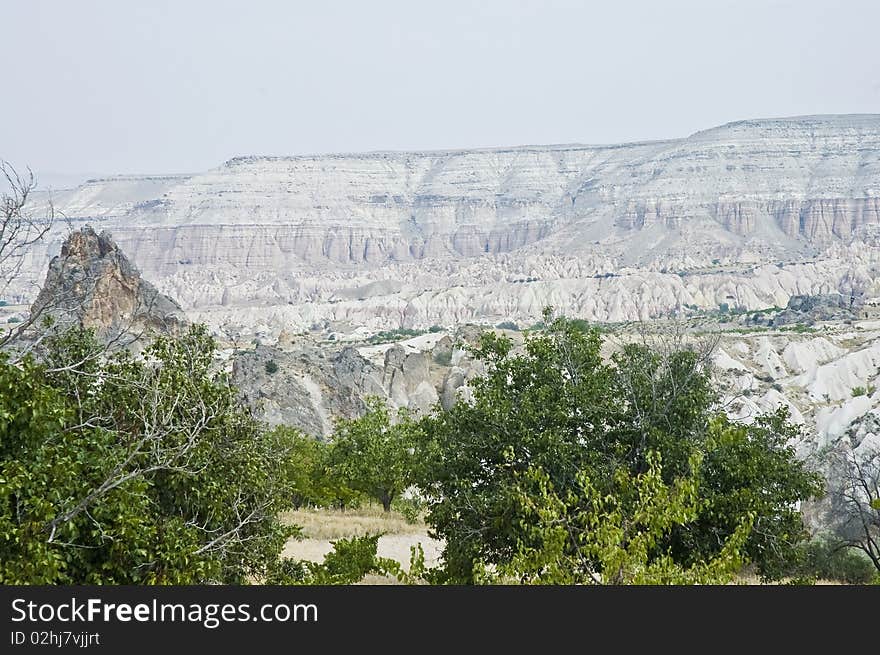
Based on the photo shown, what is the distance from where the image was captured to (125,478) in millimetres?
9656

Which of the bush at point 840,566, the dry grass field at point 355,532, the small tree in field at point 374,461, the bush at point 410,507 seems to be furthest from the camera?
the small tree in field at point 374,461

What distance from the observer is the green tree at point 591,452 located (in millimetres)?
15570

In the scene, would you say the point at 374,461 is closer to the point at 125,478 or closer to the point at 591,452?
the point at 591,452

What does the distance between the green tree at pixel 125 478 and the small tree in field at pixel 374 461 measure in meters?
18.4

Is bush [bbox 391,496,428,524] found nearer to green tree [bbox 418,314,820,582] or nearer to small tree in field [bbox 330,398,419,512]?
small tree in field [bbox 330,398,419,512]

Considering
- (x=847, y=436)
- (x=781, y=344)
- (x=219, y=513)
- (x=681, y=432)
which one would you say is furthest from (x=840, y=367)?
(x=219, y=513)

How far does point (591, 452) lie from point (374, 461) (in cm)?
2008

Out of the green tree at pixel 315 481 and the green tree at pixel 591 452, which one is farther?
the green tree at pixel 315 481

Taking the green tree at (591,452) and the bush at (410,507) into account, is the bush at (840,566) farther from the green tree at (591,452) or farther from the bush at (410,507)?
the bush at (410,507)

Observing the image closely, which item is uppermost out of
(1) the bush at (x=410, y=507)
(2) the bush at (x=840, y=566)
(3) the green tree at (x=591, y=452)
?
(3) the green tree at (x=591, y=452)

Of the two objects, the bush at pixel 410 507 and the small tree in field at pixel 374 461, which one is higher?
the small tree in field at pixel 374 461

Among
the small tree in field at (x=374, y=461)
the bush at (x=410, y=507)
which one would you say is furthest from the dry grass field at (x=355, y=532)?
the small tree in field at (x=374, y=461)

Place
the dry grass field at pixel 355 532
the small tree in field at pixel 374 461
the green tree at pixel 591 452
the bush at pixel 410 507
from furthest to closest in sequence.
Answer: the small tree in field at pixel 374 461
the bush at pixel 410 507
the dry grass field at pixel 355 532
the green tree at pixel 591 452

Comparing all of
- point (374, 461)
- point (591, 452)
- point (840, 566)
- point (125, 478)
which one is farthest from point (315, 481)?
point (125, 478)
